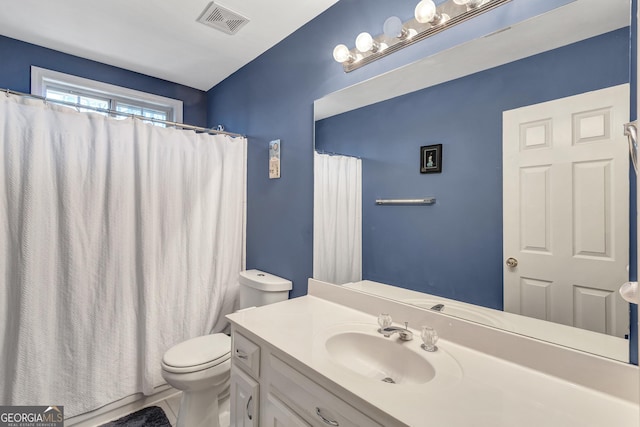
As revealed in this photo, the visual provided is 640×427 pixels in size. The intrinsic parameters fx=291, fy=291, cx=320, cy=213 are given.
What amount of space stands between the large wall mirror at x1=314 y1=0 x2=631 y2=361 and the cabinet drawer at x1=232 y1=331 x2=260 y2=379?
0.57 metres

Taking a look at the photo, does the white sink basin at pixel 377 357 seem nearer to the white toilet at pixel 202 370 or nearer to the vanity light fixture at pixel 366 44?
the white toilet at pixel 202 370

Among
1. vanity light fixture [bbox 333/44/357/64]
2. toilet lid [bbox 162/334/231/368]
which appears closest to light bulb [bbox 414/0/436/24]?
vanity light fixture [bbox 333/44/357/64]

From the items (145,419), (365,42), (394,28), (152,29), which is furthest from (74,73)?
(145,419)

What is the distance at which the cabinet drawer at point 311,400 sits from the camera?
0.76 m

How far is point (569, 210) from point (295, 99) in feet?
4.81

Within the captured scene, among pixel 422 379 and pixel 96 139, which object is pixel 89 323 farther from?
pixel 422 379

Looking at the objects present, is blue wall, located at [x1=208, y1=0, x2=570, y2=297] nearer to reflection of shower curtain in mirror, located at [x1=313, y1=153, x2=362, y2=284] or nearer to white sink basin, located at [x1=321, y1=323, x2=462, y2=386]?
reflection of shower curtain in mirror, located at [x1=313, y1=153, x2=362, y2=284]

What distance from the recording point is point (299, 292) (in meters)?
1.76

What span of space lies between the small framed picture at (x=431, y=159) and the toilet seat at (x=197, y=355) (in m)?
1.43

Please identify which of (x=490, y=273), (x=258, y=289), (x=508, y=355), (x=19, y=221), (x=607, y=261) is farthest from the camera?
(x=258, y=289)

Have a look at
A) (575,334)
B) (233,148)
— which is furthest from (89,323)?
(575,334)

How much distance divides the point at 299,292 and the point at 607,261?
1.37 meters

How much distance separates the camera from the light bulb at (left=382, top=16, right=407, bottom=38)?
119 cm

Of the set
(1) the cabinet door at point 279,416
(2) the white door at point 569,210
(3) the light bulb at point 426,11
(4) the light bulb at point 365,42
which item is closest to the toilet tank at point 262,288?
(1) the cabinet door at point 279,416
